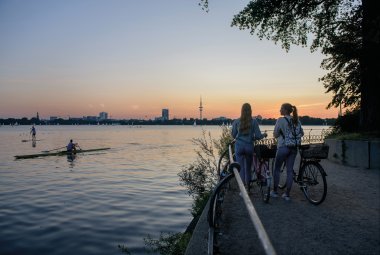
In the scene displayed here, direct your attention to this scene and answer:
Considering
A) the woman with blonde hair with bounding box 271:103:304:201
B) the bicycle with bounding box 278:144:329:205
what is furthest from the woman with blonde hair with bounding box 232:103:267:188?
the bicycle with bounding box 278:144:329:205

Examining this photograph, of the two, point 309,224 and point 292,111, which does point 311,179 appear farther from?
point 309,224

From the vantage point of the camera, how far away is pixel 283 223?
625 centimetres

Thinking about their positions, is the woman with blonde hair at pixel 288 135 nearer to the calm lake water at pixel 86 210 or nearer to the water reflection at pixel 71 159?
the calm lake water at pixel 86 210

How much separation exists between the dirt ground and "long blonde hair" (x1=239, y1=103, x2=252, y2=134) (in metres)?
1.64

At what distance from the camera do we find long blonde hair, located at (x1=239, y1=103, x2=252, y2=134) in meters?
7.90

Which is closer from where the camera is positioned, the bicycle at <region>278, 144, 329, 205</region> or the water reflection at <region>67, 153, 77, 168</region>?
the bicycle at <region>278, 144, 329, 205</region>

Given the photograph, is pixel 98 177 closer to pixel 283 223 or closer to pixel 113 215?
pixel 113 215

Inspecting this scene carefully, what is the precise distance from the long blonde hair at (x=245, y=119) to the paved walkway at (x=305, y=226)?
64.4 inches

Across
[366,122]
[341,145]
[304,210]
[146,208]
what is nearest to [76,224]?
[146,208]

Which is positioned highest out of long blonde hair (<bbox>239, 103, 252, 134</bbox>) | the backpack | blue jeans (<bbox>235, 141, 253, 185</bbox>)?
long blonde hair (<bbox>239, 103, 252, 134</bbox>)

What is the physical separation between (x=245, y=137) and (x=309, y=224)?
2478 mm

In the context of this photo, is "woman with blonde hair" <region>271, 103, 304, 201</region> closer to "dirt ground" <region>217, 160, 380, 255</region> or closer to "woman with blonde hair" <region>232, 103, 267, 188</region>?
"woman with blonde hair" <region>232, 103, 267, 188</region>

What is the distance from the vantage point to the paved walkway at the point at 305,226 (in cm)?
503

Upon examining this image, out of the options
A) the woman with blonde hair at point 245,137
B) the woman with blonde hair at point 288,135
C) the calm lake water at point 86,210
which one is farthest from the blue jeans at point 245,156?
the calm lake water at point 86,210
